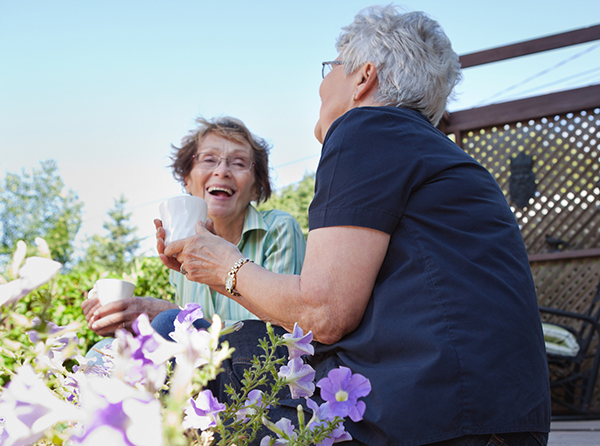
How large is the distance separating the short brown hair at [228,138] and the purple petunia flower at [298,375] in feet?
7.25

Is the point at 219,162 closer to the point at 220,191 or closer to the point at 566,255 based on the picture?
the point at 220,191

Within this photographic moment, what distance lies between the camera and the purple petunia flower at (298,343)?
2.11ft

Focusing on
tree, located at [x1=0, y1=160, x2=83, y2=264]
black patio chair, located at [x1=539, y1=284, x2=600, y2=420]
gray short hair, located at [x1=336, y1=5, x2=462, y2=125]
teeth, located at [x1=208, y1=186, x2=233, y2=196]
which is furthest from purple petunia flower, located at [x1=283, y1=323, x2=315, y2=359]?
tree, located at [x1=0, y1=160, x2=83, y2=264]

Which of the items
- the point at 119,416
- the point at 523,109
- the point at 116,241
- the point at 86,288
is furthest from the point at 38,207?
the point at 119,416

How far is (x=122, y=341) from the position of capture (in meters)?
0.41

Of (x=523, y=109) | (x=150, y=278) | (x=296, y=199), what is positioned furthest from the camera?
(x=296, y=199)

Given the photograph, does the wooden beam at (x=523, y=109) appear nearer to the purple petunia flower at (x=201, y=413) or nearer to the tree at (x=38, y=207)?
the purple petunia flower at (x=201, y=413)

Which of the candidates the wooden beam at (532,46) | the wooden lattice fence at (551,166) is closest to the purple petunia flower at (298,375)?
the wooden lattice fence at (551,166)

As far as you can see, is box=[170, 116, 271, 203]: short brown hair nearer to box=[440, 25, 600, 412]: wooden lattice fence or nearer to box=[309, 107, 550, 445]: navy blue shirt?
box=[309, 107, 550, 445]: navy blue shirt

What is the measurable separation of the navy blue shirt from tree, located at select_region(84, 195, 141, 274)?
3524 cm

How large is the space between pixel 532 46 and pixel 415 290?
5299 mm

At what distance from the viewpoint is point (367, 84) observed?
1.48 m

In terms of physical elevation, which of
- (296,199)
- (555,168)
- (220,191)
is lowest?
(296,199)

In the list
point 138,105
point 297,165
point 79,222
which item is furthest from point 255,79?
point 79,222
